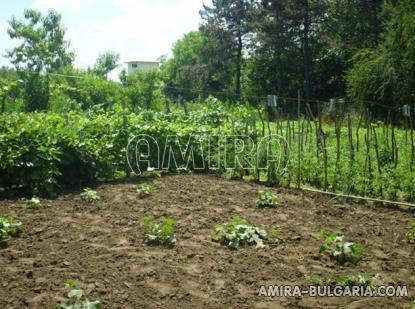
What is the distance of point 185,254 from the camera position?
13.8ft

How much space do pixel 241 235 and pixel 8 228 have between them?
7.58 feet

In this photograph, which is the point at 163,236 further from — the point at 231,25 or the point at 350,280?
the point at 231,25

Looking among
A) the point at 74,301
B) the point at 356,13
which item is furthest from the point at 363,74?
the point at 74,301

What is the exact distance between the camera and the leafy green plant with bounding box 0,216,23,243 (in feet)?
14.7

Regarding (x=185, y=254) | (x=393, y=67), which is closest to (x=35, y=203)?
(x=185, y=254)

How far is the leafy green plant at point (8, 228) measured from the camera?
447cm

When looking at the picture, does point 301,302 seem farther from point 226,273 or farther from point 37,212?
point 37,212

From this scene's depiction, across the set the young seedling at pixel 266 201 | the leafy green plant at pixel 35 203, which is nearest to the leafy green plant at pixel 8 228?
the leafy green plant at pixel 35 203

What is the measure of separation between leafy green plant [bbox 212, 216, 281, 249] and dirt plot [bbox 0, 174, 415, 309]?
0.10 meters

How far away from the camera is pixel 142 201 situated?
Result: 6.10 m

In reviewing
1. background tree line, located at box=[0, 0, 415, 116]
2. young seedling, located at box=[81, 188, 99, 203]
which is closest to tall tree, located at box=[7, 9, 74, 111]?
background tree line, located at box=[0, 0, 415, 116]

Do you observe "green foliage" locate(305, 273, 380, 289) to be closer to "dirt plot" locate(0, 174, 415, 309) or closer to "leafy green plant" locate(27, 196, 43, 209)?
"dirt plot" locate(0, 174, 415, 309)

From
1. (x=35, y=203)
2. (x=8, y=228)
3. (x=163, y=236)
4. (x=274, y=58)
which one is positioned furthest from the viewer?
(x=274, y=58)

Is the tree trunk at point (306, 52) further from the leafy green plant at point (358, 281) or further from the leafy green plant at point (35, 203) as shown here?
the leafy green plant at point (358, 281)
